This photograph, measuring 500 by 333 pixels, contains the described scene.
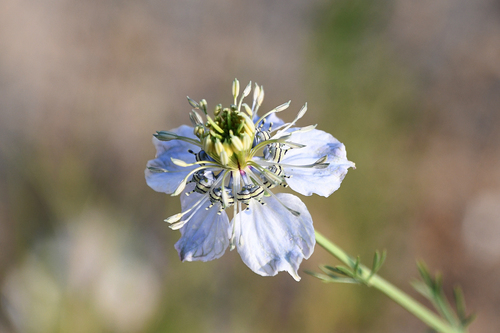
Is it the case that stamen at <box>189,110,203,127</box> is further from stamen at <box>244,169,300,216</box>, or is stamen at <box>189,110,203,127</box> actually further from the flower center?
stamen at <box>244,169,300,216</box>

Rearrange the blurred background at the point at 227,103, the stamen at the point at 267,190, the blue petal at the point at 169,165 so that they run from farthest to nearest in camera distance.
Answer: the blurred background at the point at 227,103
the blue petal at the point at 169,165
the stamen at the point at 267,190

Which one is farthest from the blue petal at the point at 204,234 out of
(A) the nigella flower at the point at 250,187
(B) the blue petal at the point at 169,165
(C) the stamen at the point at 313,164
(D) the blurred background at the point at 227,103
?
(D) the blurred background at the point at 227,103

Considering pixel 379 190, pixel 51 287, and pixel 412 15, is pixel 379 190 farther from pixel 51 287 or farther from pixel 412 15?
pixel 51 287

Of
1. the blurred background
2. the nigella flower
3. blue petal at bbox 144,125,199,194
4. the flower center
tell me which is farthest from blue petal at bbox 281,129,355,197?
the blurred background

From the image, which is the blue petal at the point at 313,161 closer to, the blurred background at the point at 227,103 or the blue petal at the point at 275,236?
the blue petal at the point at 275,236

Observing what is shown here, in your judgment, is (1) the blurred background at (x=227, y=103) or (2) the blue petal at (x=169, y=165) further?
(1) the blurred background at (x=227, y=103)

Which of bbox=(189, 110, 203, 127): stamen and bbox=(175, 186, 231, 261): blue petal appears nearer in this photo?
bbox=(175, 186, 231, 261): blue petal

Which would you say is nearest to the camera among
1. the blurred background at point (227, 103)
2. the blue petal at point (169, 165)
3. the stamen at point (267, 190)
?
the stamen at point (267, 190)

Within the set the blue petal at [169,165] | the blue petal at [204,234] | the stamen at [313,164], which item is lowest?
the blue petal at [204,234]

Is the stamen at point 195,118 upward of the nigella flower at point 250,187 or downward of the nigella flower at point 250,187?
upward
